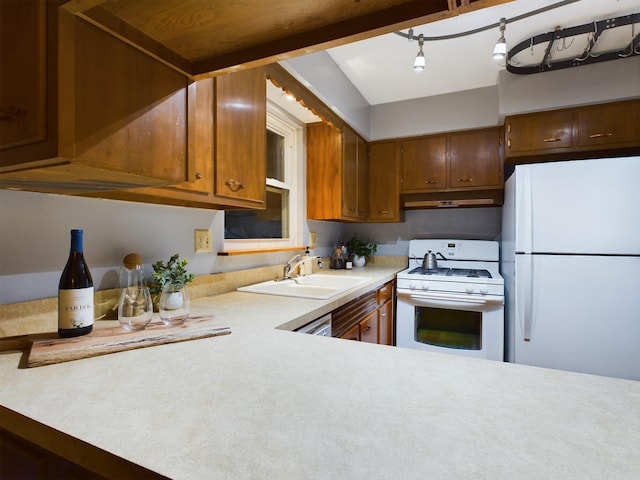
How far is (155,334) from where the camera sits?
0.95 metres

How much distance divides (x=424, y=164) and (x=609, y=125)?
1.32m

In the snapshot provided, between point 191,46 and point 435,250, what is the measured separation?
2.82 metres

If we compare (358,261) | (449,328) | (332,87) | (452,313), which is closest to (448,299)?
(452,313)

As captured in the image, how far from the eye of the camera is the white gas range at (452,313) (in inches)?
92.4

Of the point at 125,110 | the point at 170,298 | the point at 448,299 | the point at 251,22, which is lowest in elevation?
the point at 448,299

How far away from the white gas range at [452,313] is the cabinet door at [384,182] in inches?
26.3

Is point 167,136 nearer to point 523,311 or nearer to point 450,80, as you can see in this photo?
point 523,311

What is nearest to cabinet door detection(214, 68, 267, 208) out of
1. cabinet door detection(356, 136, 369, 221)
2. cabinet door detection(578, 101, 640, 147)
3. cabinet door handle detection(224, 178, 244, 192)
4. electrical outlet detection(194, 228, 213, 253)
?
cabinet door handle detection(224, 178, 244, 192)

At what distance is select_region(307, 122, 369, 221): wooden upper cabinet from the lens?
262 centimetres

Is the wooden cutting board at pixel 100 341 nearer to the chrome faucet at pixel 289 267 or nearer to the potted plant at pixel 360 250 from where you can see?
the chrome faucet at pixel 289 267

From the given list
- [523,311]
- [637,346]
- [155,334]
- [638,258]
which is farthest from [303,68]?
[637,346]

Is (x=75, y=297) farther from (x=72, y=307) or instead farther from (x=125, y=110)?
(x=125, y=110)

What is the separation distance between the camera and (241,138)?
4.85ft

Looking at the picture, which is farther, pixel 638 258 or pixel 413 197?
pixel 413 197
